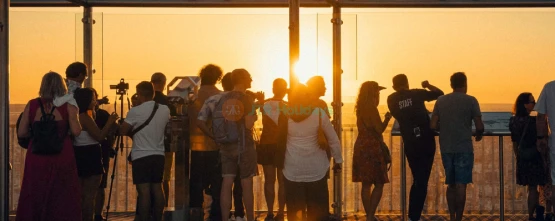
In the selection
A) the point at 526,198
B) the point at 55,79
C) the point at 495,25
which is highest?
the point at 495,25

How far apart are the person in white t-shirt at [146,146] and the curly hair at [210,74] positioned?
1.03 meters

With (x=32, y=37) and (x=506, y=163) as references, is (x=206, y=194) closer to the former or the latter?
(x=32, y=37)

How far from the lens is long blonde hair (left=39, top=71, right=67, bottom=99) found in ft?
26.6

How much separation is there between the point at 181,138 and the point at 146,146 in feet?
2.33

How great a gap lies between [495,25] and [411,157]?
8.00 ft

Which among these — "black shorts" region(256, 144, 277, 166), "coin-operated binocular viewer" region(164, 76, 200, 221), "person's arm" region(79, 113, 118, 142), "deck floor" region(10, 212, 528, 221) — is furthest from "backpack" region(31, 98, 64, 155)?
"deck floor" region(10, 212, 528, 221)

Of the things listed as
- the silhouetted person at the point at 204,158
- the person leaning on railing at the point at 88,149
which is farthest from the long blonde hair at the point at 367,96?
the person leaning on railing at the point at 88,149

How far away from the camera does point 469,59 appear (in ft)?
39.1

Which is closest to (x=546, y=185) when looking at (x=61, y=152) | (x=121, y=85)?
(x=121, y=85)

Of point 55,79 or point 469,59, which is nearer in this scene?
point 55,79

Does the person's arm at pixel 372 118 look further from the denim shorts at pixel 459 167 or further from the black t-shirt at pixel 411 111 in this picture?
the denim shorts at pixel 459 167

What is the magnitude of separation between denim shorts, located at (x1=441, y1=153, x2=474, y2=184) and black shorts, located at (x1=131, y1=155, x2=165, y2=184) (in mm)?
2834

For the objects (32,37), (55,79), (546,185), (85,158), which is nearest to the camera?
(55,79)

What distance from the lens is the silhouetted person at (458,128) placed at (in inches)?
396
